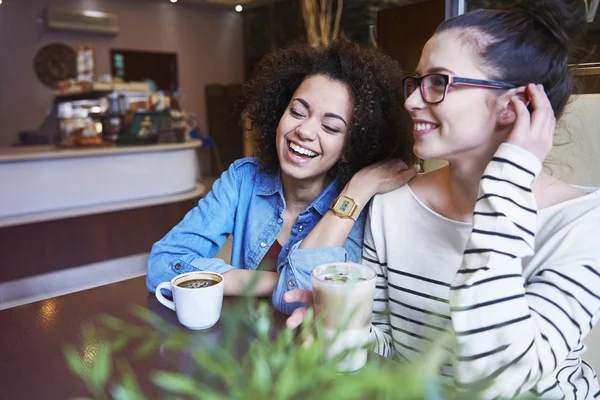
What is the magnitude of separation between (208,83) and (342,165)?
8325 mm

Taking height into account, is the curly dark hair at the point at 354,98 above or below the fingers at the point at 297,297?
above

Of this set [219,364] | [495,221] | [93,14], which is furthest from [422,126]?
[93,14]

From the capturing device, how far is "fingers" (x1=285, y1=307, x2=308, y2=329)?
100cm

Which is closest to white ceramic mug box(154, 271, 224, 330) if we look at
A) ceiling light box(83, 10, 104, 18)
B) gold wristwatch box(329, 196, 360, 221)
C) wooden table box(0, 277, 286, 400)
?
wooden table box(0, 277, 286, 400)

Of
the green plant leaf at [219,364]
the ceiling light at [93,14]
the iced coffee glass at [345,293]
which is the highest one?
the ceiling light at [93,14]

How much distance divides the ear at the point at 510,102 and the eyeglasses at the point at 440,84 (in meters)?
0.01

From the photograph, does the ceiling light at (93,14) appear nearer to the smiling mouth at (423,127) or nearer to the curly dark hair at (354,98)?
the curly dark hair at (354,98)

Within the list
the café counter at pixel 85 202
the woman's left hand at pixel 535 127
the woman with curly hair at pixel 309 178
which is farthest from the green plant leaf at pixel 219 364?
the café counter at pixel 85 202

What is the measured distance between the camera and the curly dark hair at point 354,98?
147 centimetres

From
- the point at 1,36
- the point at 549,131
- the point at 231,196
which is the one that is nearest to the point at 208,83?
the point at 1,36

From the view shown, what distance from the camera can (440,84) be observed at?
106 centimetres

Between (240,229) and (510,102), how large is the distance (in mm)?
872

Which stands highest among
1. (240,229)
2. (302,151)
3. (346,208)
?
(302,151)

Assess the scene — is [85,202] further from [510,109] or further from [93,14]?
[93,14]
